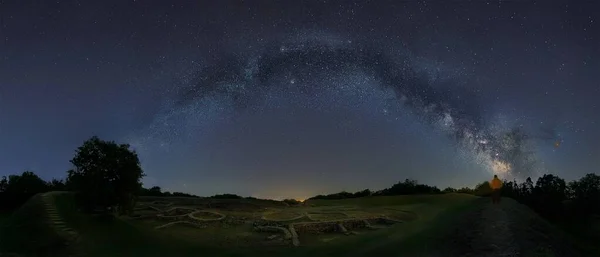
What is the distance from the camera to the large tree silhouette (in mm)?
→ 39500

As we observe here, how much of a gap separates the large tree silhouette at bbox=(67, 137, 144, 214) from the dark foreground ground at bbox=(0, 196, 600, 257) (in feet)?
7.76

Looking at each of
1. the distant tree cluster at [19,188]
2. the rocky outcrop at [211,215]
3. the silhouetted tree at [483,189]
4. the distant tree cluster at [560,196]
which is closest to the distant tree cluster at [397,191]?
the silhouetted tree at [483,189]

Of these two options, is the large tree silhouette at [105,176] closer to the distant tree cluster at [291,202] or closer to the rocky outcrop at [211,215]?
the rocky outcrop at [211,215]

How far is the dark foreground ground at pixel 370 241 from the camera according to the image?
86.2ft

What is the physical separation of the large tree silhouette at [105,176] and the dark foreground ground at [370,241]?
236 cm

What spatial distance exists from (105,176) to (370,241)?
24319mm

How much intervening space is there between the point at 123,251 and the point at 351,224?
20550 millimetres

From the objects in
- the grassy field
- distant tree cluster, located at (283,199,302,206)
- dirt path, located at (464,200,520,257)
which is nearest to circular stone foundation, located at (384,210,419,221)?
the grassy field

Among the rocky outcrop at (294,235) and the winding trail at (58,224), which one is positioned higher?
the winding trail at (58,224)

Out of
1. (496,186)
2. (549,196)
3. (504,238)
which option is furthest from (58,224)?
(549,196)

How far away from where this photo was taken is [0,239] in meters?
31.5

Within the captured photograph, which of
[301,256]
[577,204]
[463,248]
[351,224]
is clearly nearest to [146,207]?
[351,224]

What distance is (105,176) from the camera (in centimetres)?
4041

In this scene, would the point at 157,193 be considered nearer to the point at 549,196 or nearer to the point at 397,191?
the point at 397,191
